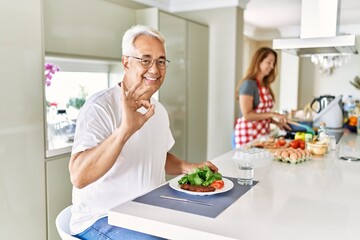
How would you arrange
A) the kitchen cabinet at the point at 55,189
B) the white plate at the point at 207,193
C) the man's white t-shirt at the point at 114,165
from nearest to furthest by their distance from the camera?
the white plate at the point at 207,193 → the man's white t-shirt at the point at 114,165 → the kitchen cabinet at the point at 55,189

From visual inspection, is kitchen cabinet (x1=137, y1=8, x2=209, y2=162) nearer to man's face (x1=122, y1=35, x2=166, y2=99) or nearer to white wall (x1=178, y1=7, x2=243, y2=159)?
white wall (x1=178, y1=7, x2=243, y2=159)

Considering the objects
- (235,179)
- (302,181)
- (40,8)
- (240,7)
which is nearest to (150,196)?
(235,179)

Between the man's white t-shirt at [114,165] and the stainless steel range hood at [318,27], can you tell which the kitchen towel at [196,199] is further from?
the stainless steel range hood at [318,27]

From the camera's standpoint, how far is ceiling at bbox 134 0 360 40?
13.0 feet

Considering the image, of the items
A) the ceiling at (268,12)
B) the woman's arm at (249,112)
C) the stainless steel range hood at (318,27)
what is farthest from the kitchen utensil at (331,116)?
the ceiling at (268,12)

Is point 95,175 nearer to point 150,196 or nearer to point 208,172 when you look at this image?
point 150,196

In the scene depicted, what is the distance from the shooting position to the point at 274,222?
1.06 meters

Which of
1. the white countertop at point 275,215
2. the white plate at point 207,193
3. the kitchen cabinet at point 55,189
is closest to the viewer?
the white countertop at point 275,215

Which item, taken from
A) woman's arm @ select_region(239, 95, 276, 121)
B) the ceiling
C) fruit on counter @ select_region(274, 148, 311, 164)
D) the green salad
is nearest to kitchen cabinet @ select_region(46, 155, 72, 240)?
the green salad

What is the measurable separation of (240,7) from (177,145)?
66.1 inches

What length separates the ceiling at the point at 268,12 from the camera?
3.95 m

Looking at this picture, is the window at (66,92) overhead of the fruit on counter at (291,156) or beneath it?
overhead

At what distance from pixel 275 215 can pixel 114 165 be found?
0.67 m

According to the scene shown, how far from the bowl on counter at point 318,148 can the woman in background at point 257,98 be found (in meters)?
0.70
